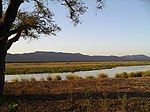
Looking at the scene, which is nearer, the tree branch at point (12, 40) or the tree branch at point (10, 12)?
the tree branch at point (10, 12)

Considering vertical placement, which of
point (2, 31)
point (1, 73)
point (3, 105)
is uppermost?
point (2, 31)

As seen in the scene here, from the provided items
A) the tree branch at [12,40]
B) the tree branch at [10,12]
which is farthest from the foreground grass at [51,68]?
the tree branch at [10,12]

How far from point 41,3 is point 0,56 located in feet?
11.6

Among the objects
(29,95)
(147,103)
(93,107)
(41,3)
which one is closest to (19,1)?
(41,3)

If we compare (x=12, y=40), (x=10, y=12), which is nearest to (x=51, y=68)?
(x=12, y=40)

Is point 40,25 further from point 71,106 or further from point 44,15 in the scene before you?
point 71,106

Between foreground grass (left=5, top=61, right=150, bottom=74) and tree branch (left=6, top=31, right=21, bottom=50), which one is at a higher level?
tree branch (left=6, top=31, right=21, bottom=50)

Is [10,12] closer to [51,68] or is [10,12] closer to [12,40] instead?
[12,40]

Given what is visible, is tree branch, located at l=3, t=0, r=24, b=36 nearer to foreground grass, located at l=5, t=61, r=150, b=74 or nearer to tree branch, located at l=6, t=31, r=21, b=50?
tree branch, located at l=6, t=31, r=21, b=50

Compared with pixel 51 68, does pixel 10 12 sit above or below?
above

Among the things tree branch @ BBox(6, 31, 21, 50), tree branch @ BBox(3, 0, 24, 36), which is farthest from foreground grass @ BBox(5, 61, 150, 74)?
tree branch @ BBox(3, 0, 24, 36)

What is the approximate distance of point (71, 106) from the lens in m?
12.2

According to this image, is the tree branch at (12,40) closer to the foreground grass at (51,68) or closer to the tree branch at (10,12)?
the tree branch at (10,12)

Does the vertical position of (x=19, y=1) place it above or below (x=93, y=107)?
above
